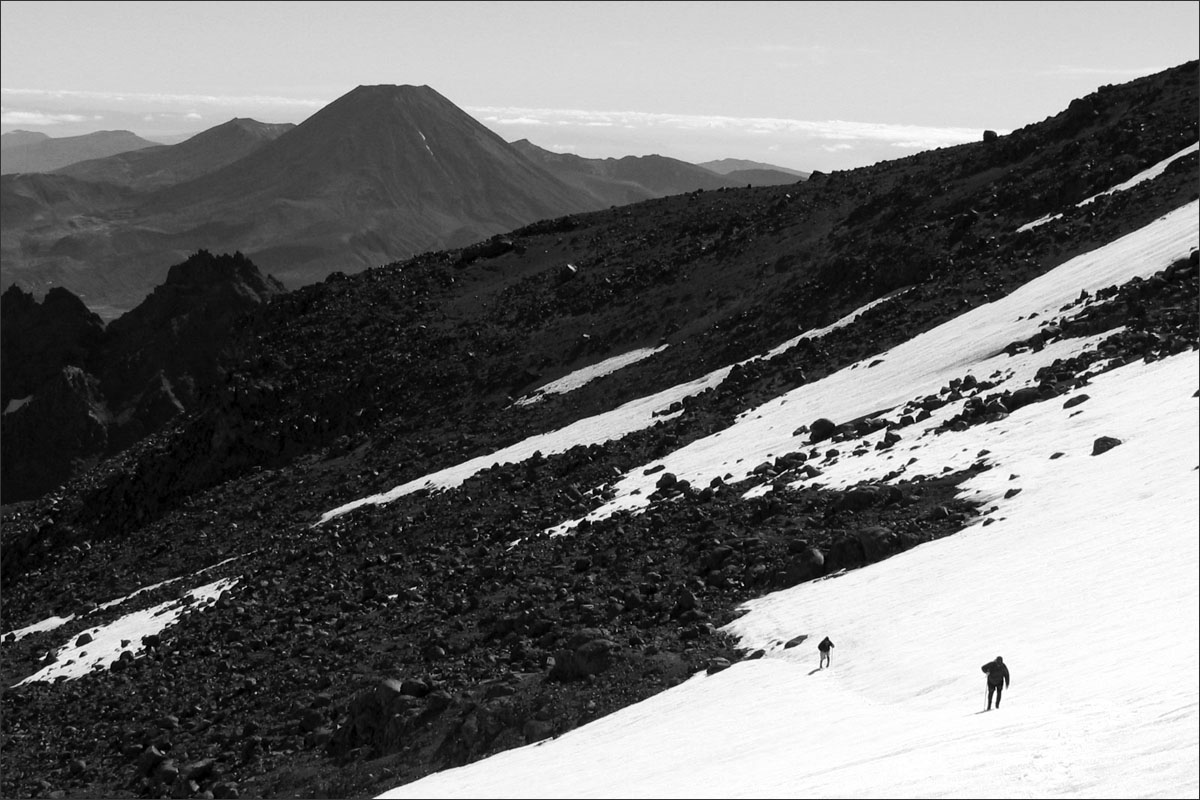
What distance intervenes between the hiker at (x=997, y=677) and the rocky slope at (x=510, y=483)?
586 centimetres

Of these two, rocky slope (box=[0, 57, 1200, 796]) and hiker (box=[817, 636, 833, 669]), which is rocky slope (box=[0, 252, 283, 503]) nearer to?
rocky slope (box=[0, 57, 1200, 796])

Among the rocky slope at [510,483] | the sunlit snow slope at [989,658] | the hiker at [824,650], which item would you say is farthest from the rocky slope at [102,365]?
the hiker at [824,650]

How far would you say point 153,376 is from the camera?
335 feet

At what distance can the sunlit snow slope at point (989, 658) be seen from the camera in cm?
1470

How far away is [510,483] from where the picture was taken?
122 ft

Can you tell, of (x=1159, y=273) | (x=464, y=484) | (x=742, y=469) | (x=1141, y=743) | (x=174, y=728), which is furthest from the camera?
(x=464, y=484)

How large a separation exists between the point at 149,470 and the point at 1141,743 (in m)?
51.3

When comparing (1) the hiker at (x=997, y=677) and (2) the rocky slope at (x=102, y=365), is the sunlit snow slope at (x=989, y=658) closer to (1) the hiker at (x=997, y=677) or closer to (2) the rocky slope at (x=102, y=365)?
(1) the hiker at (x=997, y=677)

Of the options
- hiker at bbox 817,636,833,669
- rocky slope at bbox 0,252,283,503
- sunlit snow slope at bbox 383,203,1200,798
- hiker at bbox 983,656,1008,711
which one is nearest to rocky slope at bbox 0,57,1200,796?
sunlit snow slope at bbox 383,203,1200,798

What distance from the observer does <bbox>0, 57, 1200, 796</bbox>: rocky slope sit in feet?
76.7

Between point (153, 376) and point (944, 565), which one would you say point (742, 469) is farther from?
point (153, 376)

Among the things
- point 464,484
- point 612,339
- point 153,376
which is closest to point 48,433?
point 153,376

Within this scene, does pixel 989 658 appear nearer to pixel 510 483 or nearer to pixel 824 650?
pixel 824 650

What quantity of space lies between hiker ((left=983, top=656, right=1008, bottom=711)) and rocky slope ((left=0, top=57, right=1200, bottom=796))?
19.2 ft
